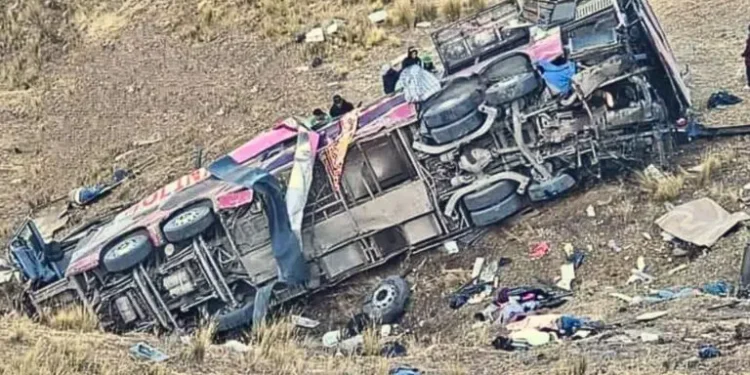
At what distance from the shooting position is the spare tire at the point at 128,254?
13.4 metres

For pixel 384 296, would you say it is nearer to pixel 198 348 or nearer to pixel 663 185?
pixel 663 185

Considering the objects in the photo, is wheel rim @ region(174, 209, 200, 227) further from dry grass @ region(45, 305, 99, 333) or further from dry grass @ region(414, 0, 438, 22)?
dry grass @ region(414, 0, 438, 22)

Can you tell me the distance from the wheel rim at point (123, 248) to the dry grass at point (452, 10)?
812 centimetres

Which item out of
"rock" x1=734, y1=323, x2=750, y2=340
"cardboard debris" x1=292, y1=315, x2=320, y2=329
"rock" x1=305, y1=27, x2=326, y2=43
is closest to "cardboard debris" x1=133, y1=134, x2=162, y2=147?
"rock" x1=305, y1=27, x2=326, y2=43

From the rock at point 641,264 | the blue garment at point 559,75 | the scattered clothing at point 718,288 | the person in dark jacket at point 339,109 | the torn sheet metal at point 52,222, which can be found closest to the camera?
the scattered clothing at point 718,288

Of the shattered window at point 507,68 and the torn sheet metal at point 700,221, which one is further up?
the shattered window at point 507,68

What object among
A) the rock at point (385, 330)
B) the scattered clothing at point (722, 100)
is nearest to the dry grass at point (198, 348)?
the rock at point (385, 330)

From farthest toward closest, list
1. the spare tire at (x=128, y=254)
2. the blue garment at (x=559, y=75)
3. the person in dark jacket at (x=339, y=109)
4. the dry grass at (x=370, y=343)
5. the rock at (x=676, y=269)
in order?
the person in dark jacket at (x=339, y=109)
the spare tire at (x=128, y=254)
the blue garment at (x=559, y=75)
the rock at (x=676, y=269)
the dry grass at (x=370, y=343)

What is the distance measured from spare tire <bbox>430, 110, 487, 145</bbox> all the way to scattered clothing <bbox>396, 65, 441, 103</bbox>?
12.5 inches

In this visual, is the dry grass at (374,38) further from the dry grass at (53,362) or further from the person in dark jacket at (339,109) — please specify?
the dry grass at (53,362)

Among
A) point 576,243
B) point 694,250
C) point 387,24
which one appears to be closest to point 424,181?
point 576,243

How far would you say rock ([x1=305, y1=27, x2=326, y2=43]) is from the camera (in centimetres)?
2083

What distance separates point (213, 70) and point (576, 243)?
8.68m

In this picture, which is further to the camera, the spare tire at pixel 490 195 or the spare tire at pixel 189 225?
the spare tire at pixel 490 195
